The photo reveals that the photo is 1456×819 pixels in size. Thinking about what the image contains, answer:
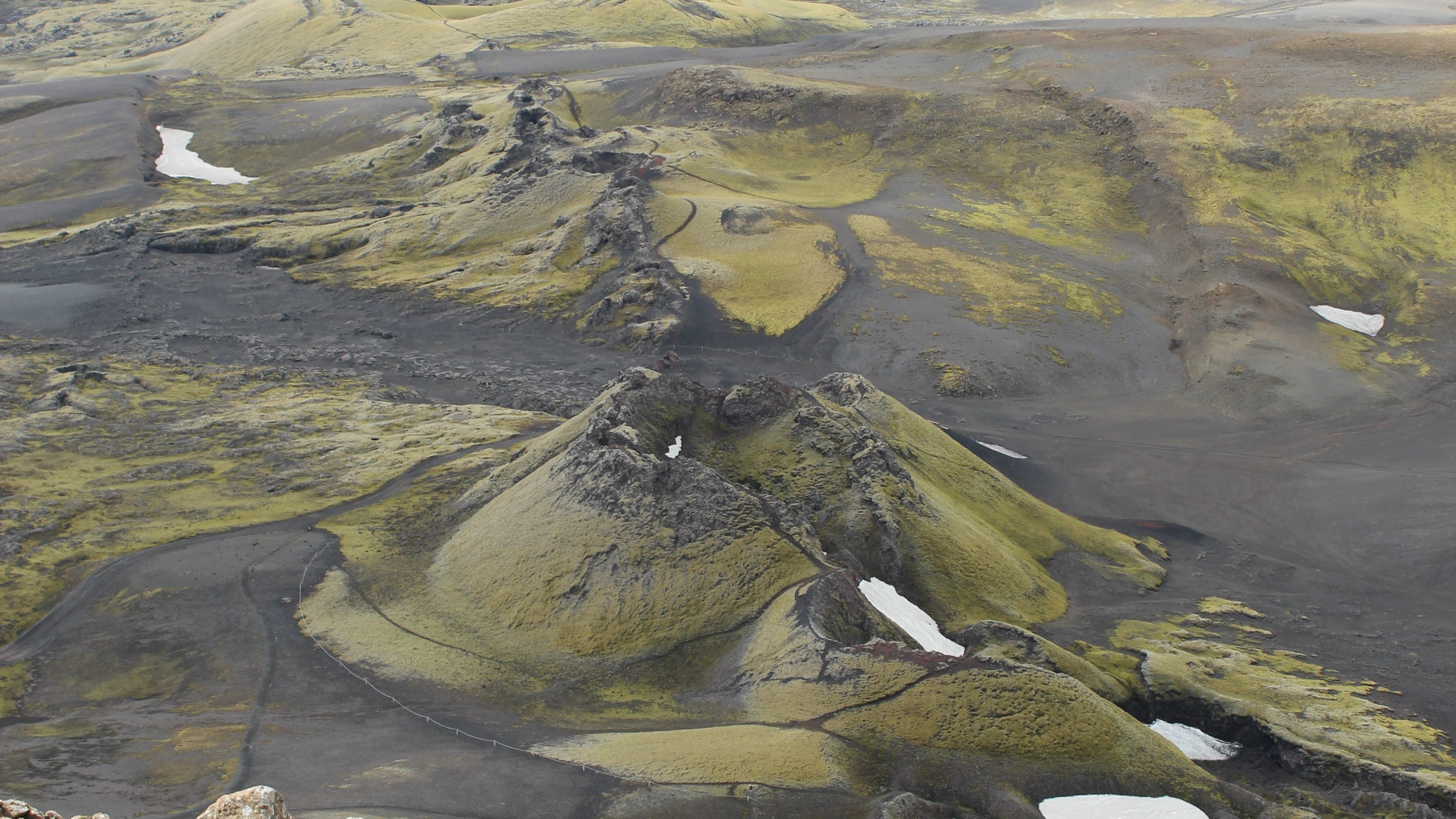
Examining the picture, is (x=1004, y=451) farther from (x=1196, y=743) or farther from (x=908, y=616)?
(x=1196, y=743)

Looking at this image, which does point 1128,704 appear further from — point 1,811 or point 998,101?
point 998,101

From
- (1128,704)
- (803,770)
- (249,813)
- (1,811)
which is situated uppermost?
(1,811)

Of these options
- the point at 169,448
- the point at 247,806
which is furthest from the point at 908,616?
the point at 169,448

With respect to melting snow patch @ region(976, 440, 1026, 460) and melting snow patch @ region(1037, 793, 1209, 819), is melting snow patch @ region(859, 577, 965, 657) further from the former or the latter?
melting snow patch @ region(976, 440, 1026, 460)

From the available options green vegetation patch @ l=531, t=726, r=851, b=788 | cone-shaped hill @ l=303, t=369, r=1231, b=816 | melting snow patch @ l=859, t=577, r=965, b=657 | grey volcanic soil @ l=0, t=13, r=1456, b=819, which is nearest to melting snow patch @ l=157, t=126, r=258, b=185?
grey volcanic soil @ l=0, t=13, r=1456, b=819

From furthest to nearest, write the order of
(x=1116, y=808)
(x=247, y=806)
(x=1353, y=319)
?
(x=1353, y=319) < (x=1116, y=808) < (x=247, y=806)

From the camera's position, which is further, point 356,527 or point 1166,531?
point 1166,531

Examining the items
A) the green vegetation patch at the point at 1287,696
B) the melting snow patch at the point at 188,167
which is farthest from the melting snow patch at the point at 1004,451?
the melting snow patch at the point at 188,167

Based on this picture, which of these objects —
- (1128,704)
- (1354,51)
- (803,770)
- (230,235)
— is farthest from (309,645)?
(1354,51)
